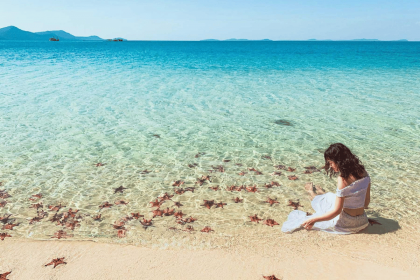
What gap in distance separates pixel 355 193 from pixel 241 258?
A: 7.89ft

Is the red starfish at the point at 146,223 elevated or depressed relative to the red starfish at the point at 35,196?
depressed

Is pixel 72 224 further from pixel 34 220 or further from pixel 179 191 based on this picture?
pixel 179 191

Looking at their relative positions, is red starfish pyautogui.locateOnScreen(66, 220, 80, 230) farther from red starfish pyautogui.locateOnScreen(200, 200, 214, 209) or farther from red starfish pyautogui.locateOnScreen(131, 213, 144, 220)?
red starfish pyautogui.locateOnScreen(200, 200, 214, 209)

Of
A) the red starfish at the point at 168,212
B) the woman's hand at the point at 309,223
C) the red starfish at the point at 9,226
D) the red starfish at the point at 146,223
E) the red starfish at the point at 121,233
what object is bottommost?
the red starfish at the point at 121,233

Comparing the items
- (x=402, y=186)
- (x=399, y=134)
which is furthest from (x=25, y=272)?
(x=399, y=134)

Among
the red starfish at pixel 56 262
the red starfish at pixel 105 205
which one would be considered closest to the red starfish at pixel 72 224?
the red starfish at pixel 105 205

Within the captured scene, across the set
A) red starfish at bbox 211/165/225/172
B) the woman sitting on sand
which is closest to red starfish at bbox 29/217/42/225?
red starfish at bbox 211/165/225/172

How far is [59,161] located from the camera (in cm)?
970

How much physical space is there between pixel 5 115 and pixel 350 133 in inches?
647

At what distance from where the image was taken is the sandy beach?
4.98 metres

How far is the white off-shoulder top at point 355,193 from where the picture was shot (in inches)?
211

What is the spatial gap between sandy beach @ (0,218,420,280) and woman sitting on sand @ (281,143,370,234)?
0.19 m

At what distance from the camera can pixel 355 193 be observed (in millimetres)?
5434

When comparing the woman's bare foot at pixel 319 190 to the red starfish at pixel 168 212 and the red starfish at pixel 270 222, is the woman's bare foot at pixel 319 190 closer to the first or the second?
the red starfish at pixel 270 222
